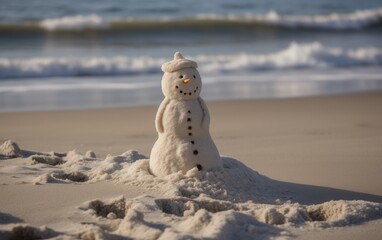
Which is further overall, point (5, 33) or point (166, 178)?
point (5, 33)

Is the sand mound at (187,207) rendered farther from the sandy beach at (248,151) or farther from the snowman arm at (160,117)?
the snowman arm at (160,117)

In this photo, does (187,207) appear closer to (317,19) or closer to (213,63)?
(213,63)

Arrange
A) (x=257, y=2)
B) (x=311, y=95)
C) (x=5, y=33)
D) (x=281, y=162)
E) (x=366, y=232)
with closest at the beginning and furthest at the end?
(x=366, y=232)
(x=281, y=162)
(x=311, y=95)
(x=5, y=33)
(x=257, y=2)

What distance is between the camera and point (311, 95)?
39.2ft

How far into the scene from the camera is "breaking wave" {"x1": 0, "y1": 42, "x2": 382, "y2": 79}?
15.3 m

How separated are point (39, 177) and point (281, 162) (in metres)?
2.47

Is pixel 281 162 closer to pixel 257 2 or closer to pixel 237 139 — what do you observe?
pixel 237 139

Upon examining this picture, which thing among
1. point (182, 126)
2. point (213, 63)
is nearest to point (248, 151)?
point (182, 126)

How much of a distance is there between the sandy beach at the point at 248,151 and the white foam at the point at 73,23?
1114 centimetres

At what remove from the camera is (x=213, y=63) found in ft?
53.3

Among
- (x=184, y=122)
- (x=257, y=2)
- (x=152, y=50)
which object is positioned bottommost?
(x=184, y=122)

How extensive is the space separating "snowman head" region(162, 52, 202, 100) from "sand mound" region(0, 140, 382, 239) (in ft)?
1.90

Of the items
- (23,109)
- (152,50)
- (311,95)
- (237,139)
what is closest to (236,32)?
(152,50)

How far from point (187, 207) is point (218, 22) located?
687 inches
